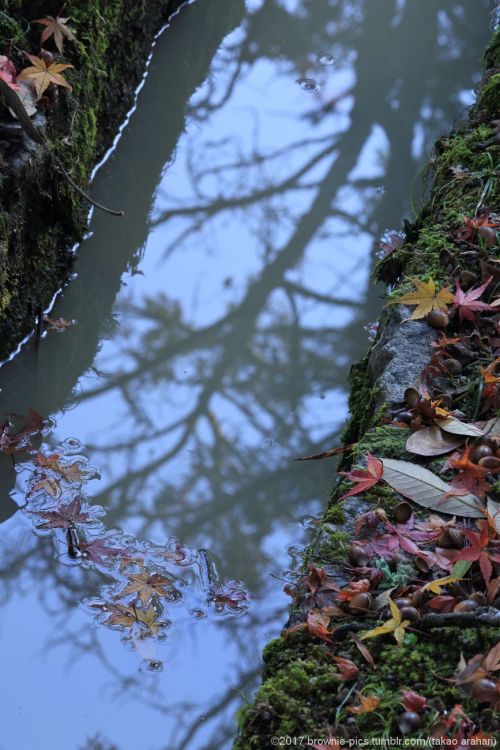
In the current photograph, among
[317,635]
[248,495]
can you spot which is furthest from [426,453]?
[248,495]

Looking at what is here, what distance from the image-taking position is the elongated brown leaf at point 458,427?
1973 millimetres

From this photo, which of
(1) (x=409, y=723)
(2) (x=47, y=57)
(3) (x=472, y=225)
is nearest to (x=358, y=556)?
(1) (x=409, y=723)

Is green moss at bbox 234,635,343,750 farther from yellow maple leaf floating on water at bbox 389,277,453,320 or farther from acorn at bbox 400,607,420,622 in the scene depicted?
yellow maple leaf floating on water at bbox 389,277,453,320

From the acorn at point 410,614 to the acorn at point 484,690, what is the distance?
0.63ft

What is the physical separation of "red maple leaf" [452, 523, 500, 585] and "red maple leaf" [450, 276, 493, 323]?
2.81 ft

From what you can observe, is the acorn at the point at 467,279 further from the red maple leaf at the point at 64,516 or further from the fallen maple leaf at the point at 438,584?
the red maple leaf at the point at 64,516

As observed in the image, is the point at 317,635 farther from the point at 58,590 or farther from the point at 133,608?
the point at 58,590

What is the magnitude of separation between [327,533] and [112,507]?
1011 millimetres

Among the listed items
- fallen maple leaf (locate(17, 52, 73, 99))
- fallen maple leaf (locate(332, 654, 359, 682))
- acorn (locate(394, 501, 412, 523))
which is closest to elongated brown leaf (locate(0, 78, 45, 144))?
fallen maple leaf (locate(17, 52, 73, 99))

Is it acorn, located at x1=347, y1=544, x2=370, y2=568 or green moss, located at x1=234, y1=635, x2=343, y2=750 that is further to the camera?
acorn, located at x1=347, y1=544, x2=370, y2=568

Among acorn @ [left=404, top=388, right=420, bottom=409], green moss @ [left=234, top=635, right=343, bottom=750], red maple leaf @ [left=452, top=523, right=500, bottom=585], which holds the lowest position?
green moss @ [left=234, top=635, right=343, bottom=750]

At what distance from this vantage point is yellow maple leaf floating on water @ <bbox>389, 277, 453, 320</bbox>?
7.71ft

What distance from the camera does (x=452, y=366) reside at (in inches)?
86.6

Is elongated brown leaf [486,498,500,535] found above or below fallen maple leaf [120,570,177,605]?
above
